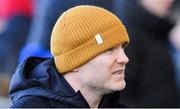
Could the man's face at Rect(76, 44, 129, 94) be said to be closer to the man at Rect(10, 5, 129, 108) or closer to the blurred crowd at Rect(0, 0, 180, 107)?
the man at Rect(10, 5, 129, 108)

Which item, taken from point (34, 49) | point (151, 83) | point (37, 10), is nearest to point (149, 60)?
point (151, 83)

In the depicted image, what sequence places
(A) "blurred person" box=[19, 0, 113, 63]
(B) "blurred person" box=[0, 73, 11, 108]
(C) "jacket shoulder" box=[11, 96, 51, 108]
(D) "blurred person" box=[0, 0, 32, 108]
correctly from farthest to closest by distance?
(D) "blurred person" box=[0, 0, 32, 108] → (B) "blurred person" box=[0, 73, 11, 108] → (A) "blurred person" box=[19, 0, 113, 63] → (C) "jacket shoulder" box=[11, 96, 51, 108]

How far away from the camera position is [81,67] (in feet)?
13.2

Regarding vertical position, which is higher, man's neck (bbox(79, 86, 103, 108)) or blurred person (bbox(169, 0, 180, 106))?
man's neck (bbox(79, 86, 103, 108))

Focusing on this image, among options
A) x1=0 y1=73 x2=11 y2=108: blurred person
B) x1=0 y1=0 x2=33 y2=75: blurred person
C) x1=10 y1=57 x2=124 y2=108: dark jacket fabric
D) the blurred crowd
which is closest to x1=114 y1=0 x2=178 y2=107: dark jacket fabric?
the blurred crowd

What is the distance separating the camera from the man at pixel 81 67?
3.93m

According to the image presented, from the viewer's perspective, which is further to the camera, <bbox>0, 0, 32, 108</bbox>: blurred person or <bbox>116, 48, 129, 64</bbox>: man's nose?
<bbox>0, 0, 32, 108</bbox>: blurred person

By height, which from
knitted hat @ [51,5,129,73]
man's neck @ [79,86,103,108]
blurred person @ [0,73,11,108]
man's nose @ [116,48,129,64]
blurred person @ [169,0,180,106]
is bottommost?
blurred person @ [0,73,11,108]

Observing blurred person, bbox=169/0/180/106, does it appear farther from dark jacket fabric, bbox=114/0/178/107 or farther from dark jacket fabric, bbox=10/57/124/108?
dark jacket fabric, bbox=10/57/124/108

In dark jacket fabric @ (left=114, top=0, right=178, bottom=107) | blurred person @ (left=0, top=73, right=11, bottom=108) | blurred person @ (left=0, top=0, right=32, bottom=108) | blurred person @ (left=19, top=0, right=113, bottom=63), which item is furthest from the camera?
blurred person @ (left=0, top=0, right=32, bottom=108)

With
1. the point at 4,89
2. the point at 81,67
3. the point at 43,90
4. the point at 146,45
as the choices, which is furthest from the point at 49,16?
the point at 43,90

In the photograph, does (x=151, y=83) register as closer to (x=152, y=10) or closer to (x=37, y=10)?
(x=152, y=10)

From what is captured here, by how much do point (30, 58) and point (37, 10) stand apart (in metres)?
2.83

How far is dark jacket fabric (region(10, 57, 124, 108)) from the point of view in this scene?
3.87m
